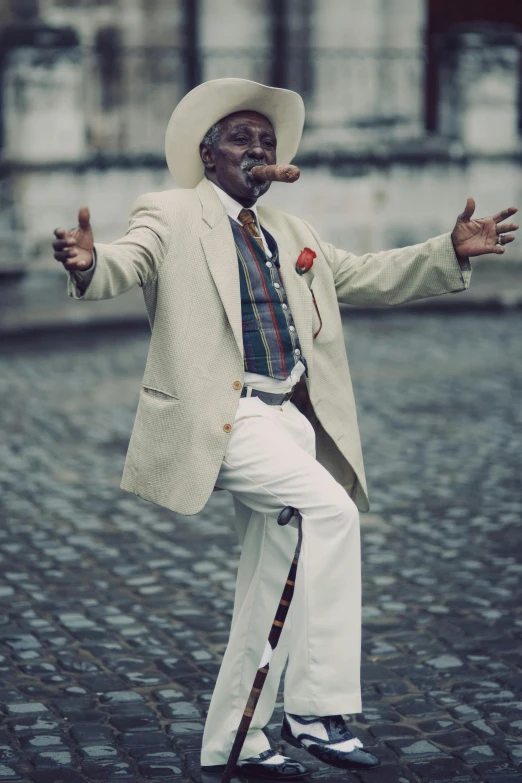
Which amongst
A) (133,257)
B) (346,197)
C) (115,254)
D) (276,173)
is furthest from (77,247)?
(346,197)

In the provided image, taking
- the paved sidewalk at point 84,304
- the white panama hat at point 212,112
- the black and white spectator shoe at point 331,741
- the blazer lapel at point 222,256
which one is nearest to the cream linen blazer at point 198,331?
the blazer lapel at point 222,256

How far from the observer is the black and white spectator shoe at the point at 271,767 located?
13.8 feet

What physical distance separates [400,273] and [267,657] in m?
1.31

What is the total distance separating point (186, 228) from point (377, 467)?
4451 millimetres

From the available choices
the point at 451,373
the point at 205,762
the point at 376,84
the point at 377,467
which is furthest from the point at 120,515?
the point at 376,84

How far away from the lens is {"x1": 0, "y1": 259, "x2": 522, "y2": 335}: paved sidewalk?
14.0m

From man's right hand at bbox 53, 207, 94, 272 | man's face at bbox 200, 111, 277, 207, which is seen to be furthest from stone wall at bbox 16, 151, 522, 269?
man's right hand at bbox 53, 207, 94, 272

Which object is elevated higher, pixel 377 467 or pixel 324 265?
pixel 324 265

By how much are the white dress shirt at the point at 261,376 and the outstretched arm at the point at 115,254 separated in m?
A: 0.23

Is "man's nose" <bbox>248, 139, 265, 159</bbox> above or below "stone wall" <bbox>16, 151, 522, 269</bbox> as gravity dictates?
above

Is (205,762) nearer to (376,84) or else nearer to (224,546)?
(224,546)

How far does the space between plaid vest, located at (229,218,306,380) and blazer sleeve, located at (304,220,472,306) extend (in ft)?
1.05

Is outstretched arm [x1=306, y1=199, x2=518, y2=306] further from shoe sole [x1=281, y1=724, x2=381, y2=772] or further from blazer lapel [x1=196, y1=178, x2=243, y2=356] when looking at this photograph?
shoe sole [x1=281, y1=724, x2=381, y2=772]

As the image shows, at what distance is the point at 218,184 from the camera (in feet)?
14.4
